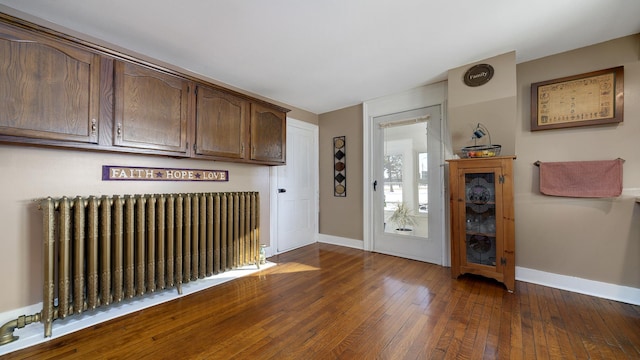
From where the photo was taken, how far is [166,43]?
2277 mm

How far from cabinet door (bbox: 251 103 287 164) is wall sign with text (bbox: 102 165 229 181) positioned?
53cm

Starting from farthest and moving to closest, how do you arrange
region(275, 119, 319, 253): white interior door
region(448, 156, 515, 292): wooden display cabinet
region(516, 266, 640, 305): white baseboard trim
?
region(275, 119, 319, 253): white interior door, region(448, 156, 515, 292): wooden display cabinet, region(516, 266, 640, 305): white baseboard trim

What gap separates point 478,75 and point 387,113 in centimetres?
128

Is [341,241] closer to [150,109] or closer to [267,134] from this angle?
[267,134]

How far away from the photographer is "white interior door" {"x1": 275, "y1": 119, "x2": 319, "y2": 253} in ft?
12.7

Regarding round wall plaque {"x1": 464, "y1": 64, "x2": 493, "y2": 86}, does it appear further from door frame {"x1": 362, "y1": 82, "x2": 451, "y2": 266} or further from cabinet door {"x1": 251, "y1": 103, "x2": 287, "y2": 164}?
cabinet door {"x1": 251, "y1": 103, "x2": 287, "y2": 164}

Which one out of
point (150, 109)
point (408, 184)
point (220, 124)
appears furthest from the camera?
point (408, 184)

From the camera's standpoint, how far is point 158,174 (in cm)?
249

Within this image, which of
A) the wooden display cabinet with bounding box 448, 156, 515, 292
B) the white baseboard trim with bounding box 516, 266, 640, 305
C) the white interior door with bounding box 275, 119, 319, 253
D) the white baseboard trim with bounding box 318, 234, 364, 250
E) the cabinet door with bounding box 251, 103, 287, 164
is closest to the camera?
the white baseboard trim with bounding box 516, 266, 640, 305

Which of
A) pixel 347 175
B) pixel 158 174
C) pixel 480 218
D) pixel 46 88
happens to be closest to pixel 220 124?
pixel 158 174

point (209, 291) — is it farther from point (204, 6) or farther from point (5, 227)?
point (204, 6)

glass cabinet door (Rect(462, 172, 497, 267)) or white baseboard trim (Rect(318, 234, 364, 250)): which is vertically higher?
glass cabinet door (Rect(462, 172, 497, 267))

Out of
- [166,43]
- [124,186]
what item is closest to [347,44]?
[166,43]

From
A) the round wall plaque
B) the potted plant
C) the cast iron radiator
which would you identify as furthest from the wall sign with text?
the round wall plaque
